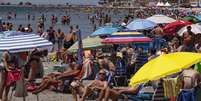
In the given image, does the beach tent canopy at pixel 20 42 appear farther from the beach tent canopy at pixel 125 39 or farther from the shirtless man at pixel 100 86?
the beach tent canopy at pixel 125 39

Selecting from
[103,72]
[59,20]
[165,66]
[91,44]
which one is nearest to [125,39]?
[91,44]

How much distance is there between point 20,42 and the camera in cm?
909

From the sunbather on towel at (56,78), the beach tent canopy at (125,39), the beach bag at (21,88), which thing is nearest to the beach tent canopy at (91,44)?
the beach tent canopy at (125,39)

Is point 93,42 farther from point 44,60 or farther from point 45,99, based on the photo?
point 44,60

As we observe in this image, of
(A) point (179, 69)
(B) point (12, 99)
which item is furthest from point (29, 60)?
(A) point (179, 69)

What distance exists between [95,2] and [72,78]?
16655 centimetres

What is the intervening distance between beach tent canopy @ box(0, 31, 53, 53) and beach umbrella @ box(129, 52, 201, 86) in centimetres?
255

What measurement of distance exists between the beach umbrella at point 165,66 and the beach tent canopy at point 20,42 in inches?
100

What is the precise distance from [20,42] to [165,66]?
3.05m

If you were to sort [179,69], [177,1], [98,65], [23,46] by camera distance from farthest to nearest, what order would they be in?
[177,1] → [98,65] → [23,46] → [179,69]

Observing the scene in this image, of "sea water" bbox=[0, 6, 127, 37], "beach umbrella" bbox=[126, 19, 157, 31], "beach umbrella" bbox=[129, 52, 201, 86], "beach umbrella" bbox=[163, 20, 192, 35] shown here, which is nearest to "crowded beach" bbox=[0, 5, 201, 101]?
"beach umbrella" bbox=[129, 52, 201, 86]

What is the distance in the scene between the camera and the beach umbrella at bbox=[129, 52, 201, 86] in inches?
269

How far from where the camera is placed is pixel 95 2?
17700 cm

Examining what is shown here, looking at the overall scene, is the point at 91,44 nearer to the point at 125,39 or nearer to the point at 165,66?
the point at 125,39
